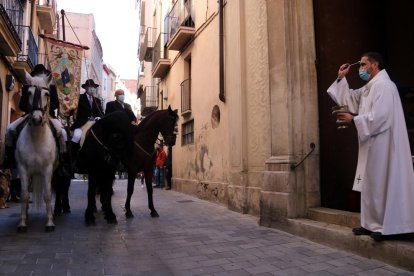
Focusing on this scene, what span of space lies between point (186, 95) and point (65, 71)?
617 centimetres

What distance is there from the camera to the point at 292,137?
6.04 meters

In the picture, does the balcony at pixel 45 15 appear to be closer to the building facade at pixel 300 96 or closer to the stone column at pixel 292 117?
the building facade at pixel 300 96

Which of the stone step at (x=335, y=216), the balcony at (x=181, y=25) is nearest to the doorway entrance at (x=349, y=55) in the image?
the stone step at (x=335, y=216)

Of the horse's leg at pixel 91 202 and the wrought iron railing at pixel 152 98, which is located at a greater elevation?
the wrought iron railing at pixel 152 98

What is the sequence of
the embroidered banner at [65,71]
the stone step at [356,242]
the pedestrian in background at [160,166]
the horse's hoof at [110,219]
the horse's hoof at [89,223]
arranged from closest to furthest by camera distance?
the stone step at [356,242]
the horse's hoof at [89,223]
the horse's hoof at [110,219]
the embroidered banner at [65,71]
the pedestrian in background at [160,166]

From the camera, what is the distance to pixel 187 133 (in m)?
13.9

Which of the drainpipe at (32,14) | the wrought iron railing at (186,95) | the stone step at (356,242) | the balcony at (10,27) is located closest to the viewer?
the stone step at (356,242)

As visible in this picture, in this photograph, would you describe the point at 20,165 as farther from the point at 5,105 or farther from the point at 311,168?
the point at 5,105

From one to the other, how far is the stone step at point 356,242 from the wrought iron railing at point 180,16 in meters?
9.45

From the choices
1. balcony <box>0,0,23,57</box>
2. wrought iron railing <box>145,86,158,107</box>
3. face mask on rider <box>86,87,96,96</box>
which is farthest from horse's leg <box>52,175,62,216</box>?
wrought iron railing <box>145,86,158,107</box>

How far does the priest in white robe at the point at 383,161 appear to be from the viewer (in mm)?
4133

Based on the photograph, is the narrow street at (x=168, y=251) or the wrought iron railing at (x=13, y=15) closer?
the narrow street at (x=168, y=251)

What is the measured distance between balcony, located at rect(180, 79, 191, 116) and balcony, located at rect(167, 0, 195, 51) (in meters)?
1.39

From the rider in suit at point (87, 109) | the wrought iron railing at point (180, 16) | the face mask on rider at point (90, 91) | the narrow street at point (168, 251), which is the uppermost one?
the wrought iron railing at point (180, 16)
